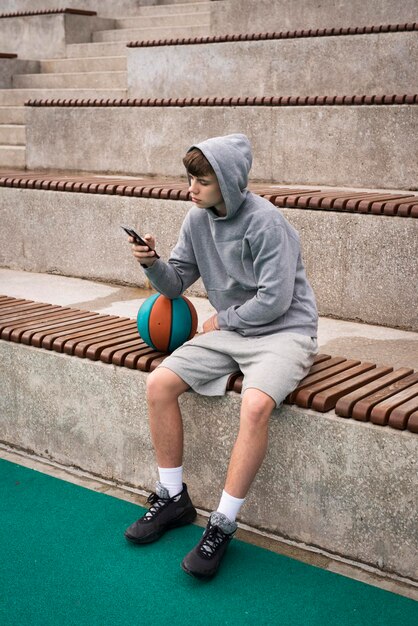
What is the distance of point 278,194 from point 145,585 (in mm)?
2921

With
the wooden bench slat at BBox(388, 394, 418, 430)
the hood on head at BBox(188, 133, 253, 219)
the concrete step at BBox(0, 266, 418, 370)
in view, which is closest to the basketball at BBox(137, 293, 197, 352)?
the hood on head at BBox(188, 133, 253, 219)

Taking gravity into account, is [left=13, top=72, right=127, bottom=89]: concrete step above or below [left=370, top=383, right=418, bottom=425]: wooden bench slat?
above

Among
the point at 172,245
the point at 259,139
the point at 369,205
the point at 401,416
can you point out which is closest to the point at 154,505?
the point at 401,416

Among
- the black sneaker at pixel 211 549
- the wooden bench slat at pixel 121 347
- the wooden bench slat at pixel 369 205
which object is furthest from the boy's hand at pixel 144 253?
the wooden bench slat at pixel 369 205

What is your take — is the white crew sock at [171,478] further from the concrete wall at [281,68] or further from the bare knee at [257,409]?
the concrete wall at [281,68]

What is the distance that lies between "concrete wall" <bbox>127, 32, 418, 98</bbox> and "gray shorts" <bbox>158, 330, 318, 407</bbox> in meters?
4.16

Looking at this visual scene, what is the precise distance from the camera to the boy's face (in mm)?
3537

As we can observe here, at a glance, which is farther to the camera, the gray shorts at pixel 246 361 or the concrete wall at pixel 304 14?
the concrete wall at pixel 304 14

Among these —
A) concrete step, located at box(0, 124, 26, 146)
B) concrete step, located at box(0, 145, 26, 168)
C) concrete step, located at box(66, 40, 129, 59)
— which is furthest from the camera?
concrete step, located at box(66, 40, 129, 59)

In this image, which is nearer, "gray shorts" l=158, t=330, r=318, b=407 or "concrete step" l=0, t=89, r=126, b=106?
"gray shorts" l=158, t=330, r=318, b=407

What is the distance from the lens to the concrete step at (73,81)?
9.27 meters

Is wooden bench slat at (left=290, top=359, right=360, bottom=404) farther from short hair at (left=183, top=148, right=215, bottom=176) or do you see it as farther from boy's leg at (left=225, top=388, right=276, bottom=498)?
short hair at (left=183, top=148, right=215, bottom=176)

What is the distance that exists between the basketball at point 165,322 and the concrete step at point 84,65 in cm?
607

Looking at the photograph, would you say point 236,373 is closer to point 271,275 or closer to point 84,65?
point 271,275
